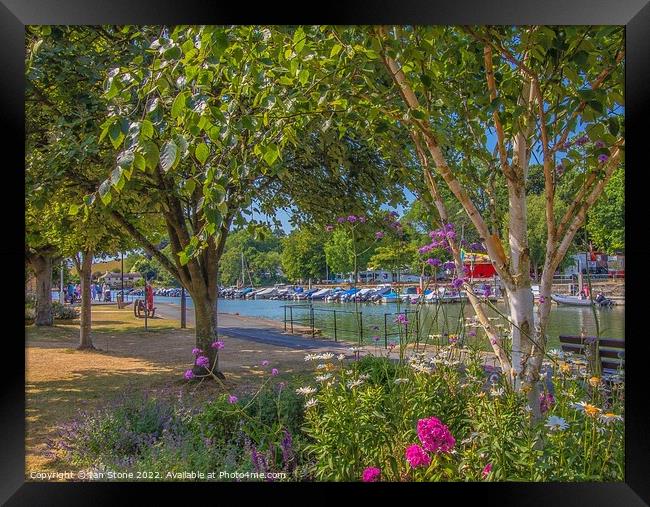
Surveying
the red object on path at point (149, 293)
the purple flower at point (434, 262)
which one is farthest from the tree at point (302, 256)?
the red object on path at point (149, 293)

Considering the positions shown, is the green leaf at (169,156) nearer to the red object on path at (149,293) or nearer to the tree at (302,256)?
the tree at (302,256)

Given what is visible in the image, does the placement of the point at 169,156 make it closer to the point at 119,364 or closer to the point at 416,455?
the point at 416,455

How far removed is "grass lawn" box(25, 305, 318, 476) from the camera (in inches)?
110

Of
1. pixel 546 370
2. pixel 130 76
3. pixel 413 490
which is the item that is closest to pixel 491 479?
pixel 413 490

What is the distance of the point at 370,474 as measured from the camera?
1683 mm

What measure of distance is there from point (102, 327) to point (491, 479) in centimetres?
270

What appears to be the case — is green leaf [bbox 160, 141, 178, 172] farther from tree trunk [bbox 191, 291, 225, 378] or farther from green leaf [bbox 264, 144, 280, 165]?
tree trunk [bbox 191, 291, 225, 378]

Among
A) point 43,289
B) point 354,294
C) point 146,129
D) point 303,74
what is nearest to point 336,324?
point 354,294

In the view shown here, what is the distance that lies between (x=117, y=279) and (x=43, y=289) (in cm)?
48

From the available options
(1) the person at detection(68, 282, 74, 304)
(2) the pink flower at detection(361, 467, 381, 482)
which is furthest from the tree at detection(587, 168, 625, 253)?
(1) the person at detection(68, 282, 74, 304)

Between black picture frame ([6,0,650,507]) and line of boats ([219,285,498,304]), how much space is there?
680 mm

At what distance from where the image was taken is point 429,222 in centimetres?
249
